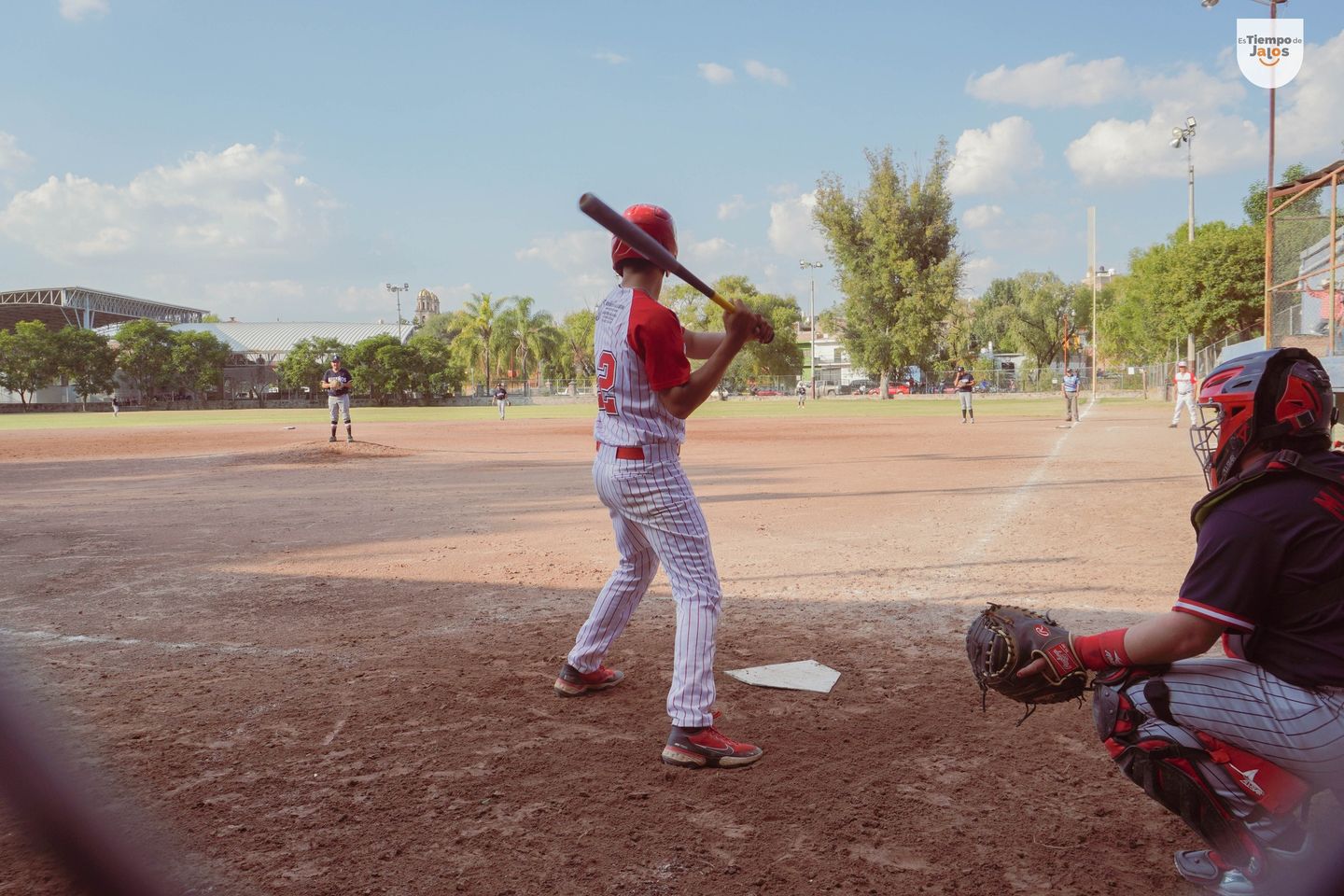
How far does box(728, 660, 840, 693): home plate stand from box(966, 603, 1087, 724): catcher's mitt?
1685mm

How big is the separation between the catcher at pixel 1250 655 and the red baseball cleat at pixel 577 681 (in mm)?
2318

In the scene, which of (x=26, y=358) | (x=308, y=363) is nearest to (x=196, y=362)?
(x=308, y=363)

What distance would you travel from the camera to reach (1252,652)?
7.77 ft

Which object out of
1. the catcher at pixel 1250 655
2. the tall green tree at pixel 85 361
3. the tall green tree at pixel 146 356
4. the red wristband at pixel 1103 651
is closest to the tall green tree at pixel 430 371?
the tall green tree at pixel 146 356

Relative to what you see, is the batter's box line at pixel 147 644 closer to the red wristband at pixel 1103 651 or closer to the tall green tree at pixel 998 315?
the red wristband at pixel 1103 651

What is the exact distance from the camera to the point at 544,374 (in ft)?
300

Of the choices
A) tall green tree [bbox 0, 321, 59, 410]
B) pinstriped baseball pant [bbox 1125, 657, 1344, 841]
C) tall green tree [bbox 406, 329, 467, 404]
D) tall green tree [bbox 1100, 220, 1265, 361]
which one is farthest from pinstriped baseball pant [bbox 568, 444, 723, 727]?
tall green tree [bbox 0, 321, 59, 410]

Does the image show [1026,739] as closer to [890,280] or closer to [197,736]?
[197,736]

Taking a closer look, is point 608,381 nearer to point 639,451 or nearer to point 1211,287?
point 639,451

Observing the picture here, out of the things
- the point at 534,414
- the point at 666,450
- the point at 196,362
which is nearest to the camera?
the point at 666,450

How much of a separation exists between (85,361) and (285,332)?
26.9 metres

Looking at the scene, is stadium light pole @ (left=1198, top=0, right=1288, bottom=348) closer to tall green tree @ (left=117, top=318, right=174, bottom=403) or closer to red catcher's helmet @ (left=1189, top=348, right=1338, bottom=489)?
red catcher's helmet @ (left=1189, top=348, right=1338, bottom=489)

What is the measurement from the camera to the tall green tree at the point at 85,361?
224 ft

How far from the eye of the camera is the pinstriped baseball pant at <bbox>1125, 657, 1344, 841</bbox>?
2229 mm
